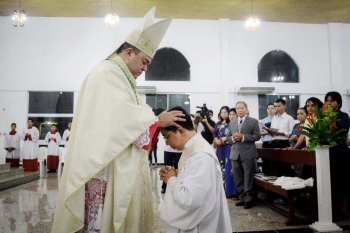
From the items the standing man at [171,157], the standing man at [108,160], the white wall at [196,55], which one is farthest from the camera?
the white wall at [196,55]

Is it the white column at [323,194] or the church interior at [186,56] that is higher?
the church interior at [186,56]

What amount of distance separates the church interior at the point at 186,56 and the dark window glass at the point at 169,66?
4cm

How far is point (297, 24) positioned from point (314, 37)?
854 millimetres

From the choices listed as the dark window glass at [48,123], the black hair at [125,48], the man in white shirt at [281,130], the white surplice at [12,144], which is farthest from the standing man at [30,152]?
the black hair at [125,48]

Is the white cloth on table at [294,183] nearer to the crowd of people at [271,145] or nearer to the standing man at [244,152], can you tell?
the crowd of people at [271,145]

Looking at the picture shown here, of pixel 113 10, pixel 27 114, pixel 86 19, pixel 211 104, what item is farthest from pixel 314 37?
pixel 27 114

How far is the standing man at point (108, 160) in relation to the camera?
4.83 feet

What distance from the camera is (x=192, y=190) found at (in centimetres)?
153

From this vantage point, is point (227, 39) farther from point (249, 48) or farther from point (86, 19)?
point (86, 19)

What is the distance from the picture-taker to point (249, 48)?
36.7 feet

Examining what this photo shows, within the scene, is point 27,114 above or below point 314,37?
below

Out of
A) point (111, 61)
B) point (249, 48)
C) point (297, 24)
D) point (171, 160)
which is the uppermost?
point (297, 24)

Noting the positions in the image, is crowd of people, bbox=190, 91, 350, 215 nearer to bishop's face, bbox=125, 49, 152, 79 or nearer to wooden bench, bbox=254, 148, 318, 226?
wooden bench, bbox=254, 148, 318, 226

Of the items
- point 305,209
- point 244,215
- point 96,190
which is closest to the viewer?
point 96,190
